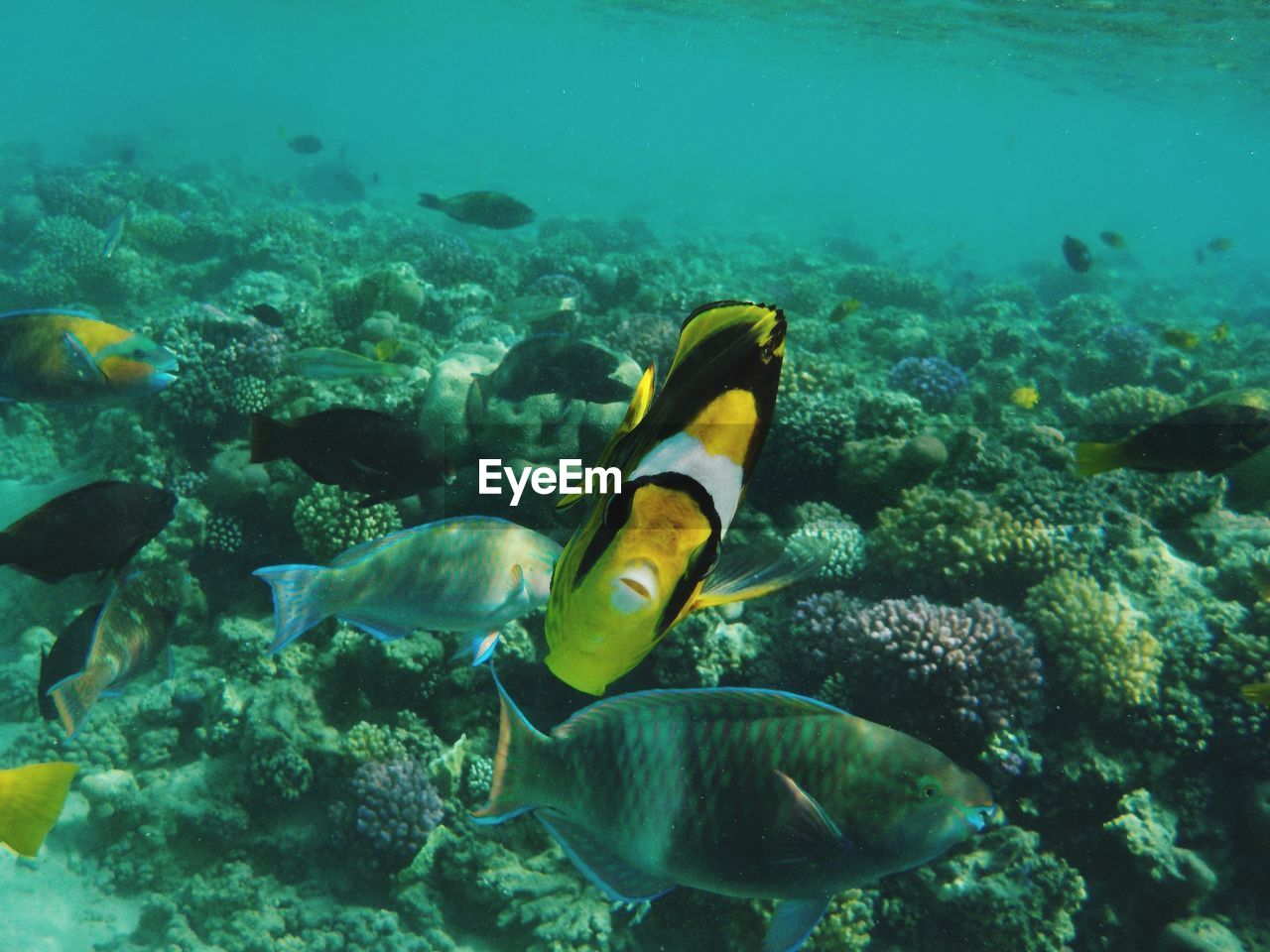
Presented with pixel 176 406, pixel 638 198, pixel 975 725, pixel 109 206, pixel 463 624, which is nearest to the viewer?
pixel 463 624

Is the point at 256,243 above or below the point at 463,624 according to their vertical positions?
below

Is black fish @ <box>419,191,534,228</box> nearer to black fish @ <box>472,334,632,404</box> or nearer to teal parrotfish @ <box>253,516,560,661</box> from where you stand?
black fish @ <box>472,334,632,404</box>

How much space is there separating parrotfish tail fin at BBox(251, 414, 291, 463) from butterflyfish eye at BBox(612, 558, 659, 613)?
3.05m

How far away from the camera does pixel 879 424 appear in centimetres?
544

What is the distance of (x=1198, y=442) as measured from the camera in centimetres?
331

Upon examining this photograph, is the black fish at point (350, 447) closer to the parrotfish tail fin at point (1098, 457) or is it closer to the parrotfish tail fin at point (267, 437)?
the parrotfish tail fin at point (267, 437)

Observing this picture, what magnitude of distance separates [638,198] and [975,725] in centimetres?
4490

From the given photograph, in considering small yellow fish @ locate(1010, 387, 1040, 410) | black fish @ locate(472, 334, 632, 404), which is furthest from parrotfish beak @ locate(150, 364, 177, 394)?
small yellow fish @ locate(1010, 387, 1040, 410)

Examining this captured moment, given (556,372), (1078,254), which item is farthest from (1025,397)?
(556,372)

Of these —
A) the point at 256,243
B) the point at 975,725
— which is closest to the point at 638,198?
the point at 256,243

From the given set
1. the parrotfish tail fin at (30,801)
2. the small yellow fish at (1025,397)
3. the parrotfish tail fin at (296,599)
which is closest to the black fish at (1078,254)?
the small yellow fish at (1025,397)

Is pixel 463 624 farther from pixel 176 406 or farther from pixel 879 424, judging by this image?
pixel 176 406

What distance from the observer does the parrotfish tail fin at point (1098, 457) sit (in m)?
3.50

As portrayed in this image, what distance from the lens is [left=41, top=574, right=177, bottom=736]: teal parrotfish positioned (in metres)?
3.05
